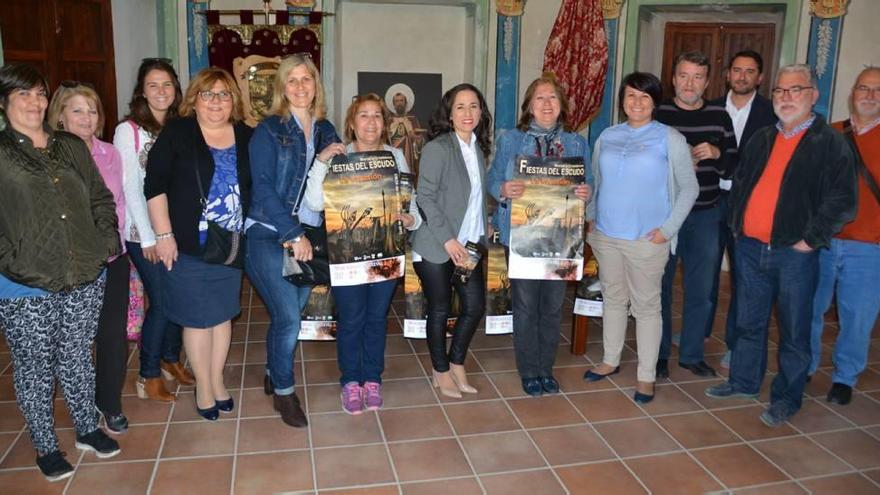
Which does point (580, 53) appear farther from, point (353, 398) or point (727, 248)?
point (353, 398)

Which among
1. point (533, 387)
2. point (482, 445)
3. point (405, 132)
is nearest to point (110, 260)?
point (482, 445)

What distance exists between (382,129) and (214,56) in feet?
11.8

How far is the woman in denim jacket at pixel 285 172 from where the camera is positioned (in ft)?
9.25

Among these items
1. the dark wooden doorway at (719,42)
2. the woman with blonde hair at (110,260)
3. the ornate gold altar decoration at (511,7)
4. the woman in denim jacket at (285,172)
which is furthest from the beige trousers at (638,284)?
the ornate gold altar decoration at (511,7)

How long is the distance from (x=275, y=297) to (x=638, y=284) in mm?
1690

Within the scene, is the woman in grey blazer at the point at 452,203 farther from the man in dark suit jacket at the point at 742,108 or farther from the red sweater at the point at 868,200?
the red sweater at the point at 868,200

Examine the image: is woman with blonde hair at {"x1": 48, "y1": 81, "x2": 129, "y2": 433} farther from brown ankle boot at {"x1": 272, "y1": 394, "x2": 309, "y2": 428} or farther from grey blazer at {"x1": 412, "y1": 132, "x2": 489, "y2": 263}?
grey blazer at {"x1": 412, "y1": 132, "x2": 489, "y2": 263}

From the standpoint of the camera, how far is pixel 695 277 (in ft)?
12.2

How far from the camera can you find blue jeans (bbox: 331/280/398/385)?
3104 millimetres

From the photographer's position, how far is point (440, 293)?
3.22m

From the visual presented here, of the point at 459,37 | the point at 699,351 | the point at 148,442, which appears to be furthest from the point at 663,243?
the point at 459,37

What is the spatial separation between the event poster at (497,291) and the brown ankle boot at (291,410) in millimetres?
1066

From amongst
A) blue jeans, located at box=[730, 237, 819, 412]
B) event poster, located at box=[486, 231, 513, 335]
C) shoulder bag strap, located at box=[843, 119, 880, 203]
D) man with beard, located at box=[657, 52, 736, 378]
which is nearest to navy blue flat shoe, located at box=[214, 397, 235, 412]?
event poster, located at box=[486, 231, 513, 335]

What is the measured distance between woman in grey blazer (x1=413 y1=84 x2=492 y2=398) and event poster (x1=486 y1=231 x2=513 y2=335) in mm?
281
